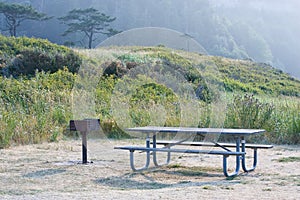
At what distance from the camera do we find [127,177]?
657 centimetres

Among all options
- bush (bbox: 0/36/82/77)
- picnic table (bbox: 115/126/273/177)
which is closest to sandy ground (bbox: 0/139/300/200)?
picnic table (bbox: 115/126/273/177)

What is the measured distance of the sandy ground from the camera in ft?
17.5

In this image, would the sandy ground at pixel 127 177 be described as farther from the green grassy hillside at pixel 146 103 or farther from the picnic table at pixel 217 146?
the green grassy hillside at pixel 146 103

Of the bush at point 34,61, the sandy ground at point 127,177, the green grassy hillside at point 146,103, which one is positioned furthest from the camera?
the bush at point 34,61

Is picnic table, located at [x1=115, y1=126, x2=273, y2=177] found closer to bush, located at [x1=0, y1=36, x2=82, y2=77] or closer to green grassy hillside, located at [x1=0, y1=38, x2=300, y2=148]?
green grassy hillside, located at [x1=0, y1=38, x2=300, y2=148]

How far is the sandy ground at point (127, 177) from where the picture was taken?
534cm

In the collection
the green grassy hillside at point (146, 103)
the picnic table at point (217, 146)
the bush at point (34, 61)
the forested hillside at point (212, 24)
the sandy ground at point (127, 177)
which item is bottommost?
the sandy ground at point (127, 177)

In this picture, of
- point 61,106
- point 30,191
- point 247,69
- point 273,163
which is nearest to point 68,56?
point 61,106

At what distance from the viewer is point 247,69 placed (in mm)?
39812

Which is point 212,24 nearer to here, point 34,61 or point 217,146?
point 34,61

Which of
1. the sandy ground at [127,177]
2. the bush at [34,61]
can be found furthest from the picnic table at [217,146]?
the bush at [34,61]

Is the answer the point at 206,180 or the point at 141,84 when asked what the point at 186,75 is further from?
the point at 206,180

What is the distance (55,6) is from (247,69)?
1198 inches

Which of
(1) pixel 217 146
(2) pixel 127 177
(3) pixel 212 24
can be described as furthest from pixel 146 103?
(3) pixel 212 24
